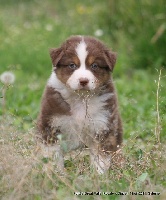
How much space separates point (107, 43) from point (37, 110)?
4.57 metres

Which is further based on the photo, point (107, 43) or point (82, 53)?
point (107, 43)

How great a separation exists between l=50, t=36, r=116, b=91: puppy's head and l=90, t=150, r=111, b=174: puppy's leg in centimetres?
60

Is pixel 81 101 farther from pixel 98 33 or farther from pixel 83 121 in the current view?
pixel 98 33

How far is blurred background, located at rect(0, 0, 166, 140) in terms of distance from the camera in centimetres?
904

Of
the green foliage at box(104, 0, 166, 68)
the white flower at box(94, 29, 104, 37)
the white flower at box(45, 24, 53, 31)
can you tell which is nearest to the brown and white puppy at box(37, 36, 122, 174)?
the green foliage at box(104, 0, 166, 68)

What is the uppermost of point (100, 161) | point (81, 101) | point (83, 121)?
point (81, 101)

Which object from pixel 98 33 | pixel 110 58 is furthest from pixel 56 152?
pixel 98 33

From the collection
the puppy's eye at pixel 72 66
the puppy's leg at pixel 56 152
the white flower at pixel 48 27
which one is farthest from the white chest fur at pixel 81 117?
the white flower at pixel 48 27

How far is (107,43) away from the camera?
12727 millimetres

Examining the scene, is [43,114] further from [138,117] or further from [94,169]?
[138,117]

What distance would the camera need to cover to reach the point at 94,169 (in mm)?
5195

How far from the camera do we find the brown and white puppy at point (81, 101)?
603 cm

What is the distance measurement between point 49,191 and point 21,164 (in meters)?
0.33

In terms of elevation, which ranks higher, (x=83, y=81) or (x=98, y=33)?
(x=98, y=33)
